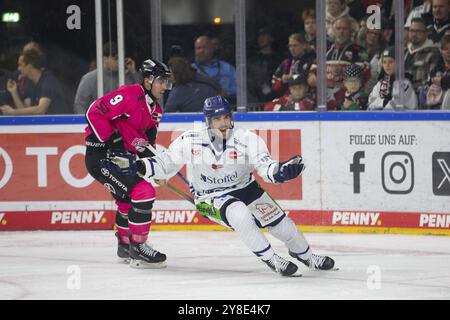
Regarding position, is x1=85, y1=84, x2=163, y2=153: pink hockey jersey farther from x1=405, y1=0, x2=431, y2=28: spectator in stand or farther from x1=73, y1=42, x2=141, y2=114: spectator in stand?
x1=405, y1=0, x2=431, y2=28: spectator in stand

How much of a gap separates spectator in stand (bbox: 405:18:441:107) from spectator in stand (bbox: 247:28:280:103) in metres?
1.16

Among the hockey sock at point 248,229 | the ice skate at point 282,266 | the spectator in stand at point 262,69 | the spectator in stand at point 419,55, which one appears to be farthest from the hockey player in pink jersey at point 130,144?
the spectator in stand at point 419,55

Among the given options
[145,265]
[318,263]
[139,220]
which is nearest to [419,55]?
[318,263]

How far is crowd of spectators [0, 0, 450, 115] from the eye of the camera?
962cm

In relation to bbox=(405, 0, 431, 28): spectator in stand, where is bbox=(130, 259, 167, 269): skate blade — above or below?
below

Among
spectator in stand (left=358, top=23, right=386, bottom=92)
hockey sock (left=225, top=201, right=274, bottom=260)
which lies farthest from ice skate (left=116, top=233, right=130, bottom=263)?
spectator in stand (left=358, top=23, right=386, bottom=92)

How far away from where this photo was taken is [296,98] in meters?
10.0

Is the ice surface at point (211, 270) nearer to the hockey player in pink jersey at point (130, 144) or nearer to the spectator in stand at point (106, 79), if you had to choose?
the hockey player in pink jersey at point (130, 144)

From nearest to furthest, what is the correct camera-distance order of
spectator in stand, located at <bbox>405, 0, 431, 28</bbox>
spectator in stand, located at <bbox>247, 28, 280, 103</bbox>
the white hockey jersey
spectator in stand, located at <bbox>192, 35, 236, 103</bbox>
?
the white hockey jersey < spectator in stand, located at <bbox>405, 0, 431, 28</bbox> < spectator in stand, located at <bbox>247, 28, 280, 103</bbox> < spectator in stand, located at <bbox>192, 35, 236, 103</bbox>

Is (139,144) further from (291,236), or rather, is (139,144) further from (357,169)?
(357,169)

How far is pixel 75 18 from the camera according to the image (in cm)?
1028

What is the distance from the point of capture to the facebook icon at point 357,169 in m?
9.78

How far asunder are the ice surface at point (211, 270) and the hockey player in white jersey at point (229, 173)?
246 mm
